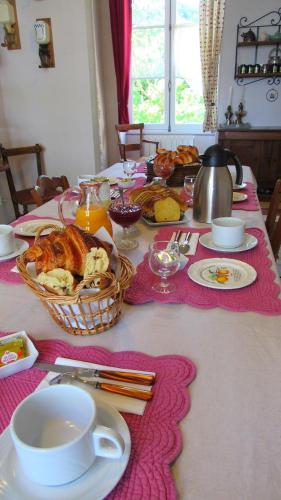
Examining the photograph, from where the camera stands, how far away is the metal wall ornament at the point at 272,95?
12.6ft

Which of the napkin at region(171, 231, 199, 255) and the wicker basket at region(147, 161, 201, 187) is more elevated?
the wicker basket at region(147, 161, 201, 187)

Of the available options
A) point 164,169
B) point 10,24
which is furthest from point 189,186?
point 10,24

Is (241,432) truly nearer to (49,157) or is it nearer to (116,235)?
(116,235)

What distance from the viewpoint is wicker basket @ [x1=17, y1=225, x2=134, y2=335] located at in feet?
2.10

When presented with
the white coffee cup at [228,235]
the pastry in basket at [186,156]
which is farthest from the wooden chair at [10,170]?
the white coffee cup at [228,235]

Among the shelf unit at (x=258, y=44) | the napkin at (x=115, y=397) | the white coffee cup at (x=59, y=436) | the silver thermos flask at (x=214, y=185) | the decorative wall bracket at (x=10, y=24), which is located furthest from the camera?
the shelf unit at (x=258, y=44)

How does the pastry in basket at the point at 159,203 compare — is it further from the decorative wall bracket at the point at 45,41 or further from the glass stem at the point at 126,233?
the decorative wall bracket at the point at 45,41

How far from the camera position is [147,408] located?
1.80 feet

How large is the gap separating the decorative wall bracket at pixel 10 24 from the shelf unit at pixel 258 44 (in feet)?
7.05

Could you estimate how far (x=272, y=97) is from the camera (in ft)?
12.7

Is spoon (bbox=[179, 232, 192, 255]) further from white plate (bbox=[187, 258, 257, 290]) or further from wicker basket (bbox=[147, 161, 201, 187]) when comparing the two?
wicker basket (bbox=[147, 161, 201, 187])

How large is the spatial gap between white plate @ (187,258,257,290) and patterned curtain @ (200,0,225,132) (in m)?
3.41

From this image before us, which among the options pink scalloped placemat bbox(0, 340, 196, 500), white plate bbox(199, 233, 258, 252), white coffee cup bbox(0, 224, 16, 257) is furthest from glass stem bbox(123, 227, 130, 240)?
pink scalloped placemat bbox(0, 340, 196, 500)

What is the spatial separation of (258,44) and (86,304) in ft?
12.8
